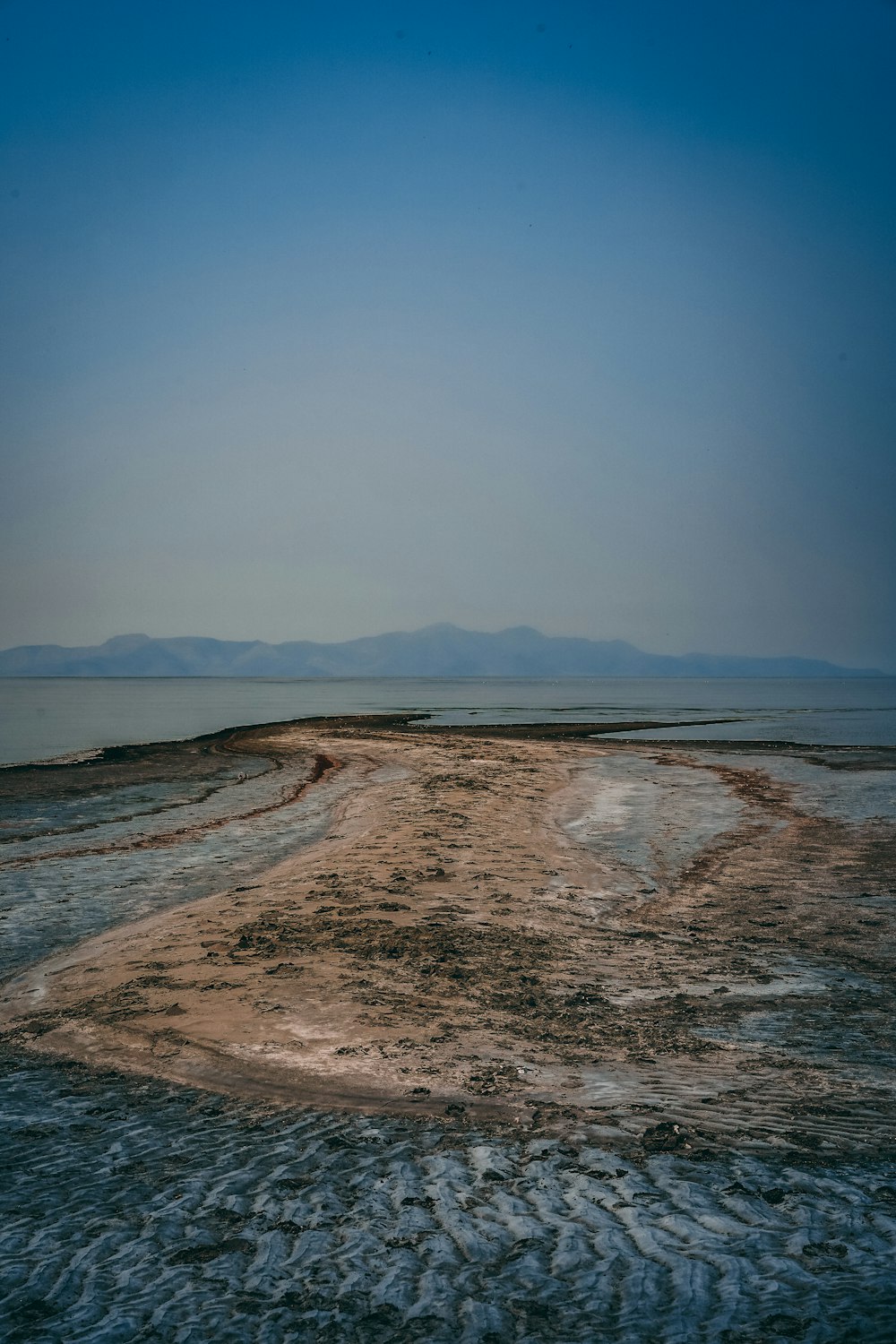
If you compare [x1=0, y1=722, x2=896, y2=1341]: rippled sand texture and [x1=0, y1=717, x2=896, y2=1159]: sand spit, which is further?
[x1=0, y1=717, x2=896, y2=1159]: sand spit

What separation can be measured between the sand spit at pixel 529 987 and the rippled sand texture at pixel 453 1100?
0.12ft

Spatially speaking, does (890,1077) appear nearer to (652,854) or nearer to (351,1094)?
(351,1094)

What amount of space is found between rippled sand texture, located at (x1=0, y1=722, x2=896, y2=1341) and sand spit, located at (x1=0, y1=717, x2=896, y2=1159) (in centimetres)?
4

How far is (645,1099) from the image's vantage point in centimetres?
492

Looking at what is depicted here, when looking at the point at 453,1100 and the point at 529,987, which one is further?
the point at 529,987

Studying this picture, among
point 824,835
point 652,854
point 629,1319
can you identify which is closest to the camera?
point 629,1319

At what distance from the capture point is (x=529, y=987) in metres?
6.86

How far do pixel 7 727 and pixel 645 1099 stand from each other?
47.5 meters

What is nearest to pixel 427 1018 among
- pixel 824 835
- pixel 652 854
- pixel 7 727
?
pixel 652 854

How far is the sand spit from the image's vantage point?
4973 millimetres

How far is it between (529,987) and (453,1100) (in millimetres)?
1982

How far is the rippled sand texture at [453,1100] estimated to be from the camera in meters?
3.30

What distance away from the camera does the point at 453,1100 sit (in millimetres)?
4961

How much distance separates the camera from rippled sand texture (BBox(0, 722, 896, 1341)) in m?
3.30
